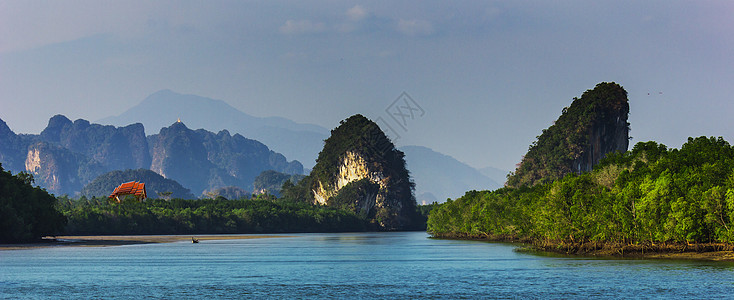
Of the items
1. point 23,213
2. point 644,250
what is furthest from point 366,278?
point 23,213

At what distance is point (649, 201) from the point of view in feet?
212

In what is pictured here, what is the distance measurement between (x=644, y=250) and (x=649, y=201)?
274 inches

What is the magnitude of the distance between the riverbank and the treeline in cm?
64

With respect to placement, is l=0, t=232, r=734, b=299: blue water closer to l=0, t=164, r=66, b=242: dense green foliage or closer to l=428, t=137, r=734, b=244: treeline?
l=428, t=137, r=734, b=244: treeline

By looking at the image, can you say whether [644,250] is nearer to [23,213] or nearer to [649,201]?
[649,201]

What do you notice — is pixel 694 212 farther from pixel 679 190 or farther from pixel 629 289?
pixel 629 289

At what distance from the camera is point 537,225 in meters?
82.9

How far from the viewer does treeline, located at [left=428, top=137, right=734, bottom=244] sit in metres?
61.4

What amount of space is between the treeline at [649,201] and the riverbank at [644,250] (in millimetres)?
638

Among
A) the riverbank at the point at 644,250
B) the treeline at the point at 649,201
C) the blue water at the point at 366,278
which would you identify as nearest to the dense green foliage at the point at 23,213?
the blue water at the point at 366,278

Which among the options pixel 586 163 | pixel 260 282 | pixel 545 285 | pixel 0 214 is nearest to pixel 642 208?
pixel 545 285

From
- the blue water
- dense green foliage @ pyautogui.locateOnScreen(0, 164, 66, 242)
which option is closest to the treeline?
the blue water

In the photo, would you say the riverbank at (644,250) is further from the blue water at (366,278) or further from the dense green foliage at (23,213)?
the dense green foliage at (23,213)

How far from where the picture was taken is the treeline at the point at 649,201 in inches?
2416
